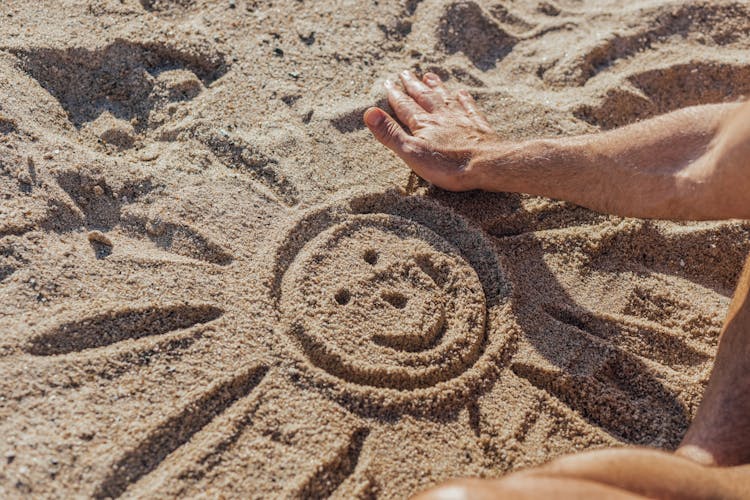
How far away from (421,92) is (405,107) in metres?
0.12

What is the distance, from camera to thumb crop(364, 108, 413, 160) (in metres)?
2.37

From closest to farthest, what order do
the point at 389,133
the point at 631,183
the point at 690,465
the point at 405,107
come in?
the point at 690,465 < the point at 631,183 < the point at 389,133 < the point at 405,107

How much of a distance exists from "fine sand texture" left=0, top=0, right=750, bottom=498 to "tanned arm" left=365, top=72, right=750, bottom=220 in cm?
11

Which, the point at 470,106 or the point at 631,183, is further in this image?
the point at 470,106

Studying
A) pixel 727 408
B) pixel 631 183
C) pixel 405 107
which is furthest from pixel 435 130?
pixel 727 408

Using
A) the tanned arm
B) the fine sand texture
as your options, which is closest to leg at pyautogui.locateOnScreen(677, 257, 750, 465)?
the fine sand texture

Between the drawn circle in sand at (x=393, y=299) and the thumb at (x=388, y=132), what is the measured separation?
0.19 metres

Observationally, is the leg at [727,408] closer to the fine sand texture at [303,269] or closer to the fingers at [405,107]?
the fine sand texture at [303,269]

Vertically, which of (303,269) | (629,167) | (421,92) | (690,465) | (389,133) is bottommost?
(303,269)

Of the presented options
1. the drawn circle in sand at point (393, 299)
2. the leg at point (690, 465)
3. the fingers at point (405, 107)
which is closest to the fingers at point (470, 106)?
the fingers at point (405, 107)

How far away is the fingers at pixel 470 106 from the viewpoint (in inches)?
99.6

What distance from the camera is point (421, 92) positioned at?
2.58m

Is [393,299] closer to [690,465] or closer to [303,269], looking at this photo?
[303,269]

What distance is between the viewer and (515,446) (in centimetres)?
180
